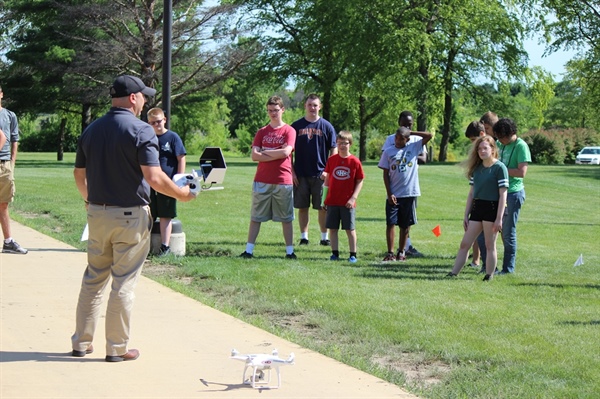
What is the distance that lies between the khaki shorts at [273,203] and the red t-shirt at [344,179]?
57 cm

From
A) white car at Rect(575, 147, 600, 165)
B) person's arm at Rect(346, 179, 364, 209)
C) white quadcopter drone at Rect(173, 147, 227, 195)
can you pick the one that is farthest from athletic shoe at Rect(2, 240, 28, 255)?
white car at Rect(575, 147, 600, 165)

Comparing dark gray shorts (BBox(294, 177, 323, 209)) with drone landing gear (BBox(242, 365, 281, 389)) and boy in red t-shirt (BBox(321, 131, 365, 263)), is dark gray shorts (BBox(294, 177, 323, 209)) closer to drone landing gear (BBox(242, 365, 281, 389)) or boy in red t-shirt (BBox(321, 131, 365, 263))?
boy in red t-shirt (BBox(321, 131, 365, 263))

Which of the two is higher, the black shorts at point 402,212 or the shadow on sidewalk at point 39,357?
the black shorts at point 402,212

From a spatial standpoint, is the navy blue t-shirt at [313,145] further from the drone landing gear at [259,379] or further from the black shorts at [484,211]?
the drone landing gear at [259,379]

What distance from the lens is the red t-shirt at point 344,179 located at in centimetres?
1201

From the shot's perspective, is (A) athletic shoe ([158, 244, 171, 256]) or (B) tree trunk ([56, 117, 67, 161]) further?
(B) tree trunk ([56, 117, 67, 161])

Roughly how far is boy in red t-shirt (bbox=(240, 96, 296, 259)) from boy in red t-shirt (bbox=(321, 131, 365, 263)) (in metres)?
0.54

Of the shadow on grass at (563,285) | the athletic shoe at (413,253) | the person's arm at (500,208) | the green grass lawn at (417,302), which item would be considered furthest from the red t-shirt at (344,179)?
the shadow on grass at (563,285)

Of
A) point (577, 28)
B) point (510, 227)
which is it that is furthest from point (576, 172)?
point (510, 227)

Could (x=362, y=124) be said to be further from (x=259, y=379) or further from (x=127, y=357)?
(x=259, y=379)

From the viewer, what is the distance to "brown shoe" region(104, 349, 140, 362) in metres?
6.50

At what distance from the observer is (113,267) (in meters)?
6.52

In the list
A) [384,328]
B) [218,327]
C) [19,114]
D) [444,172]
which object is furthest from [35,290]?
[19,114]

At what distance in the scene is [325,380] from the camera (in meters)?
6.20
